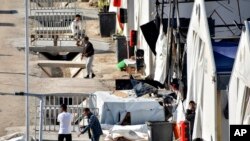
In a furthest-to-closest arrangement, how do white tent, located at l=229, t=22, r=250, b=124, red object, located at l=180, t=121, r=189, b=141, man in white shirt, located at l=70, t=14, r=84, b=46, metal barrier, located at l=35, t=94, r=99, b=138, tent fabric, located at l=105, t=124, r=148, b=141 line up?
man in white shirt, located at l=70, t=14, r=84, b=46, metal barrier, located at l=35, t=94, r=99, b=138, tent fabric, located at l=105, t=124, r=148, b=141, red object, located at l=180, t=121, r=189, b=141, white tent, located at l=229, t=22, r=250, b=124

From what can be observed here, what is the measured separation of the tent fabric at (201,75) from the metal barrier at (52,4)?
779 inches

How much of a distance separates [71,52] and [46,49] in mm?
882

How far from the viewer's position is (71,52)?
122 ft

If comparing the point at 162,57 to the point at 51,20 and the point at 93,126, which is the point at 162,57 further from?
the point at 51,20

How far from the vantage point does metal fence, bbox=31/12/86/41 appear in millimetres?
37938

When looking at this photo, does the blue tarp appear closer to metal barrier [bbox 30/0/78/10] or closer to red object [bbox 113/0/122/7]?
red object [bbox 113/0/122/7]

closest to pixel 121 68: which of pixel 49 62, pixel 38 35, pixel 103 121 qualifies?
pixel 49 62

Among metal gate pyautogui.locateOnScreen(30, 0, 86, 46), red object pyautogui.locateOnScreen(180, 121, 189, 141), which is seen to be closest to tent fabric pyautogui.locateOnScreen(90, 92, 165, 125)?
red object pyautogui.locateOnScreen(180, 121, 189, 141)

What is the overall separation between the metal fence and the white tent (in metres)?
18.0

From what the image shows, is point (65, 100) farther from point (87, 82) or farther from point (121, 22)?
point (121, 22)

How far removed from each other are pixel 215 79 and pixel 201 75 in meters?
1.88

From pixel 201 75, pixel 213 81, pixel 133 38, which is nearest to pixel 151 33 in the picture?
pixel 133 38

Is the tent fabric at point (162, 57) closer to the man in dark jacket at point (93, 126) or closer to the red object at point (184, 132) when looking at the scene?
the man in dark jacket at point (93, 126)

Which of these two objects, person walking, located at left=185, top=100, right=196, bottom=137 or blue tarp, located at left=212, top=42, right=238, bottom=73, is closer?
blue tarp, located at left=212, top=42, right=238, bottom=73
